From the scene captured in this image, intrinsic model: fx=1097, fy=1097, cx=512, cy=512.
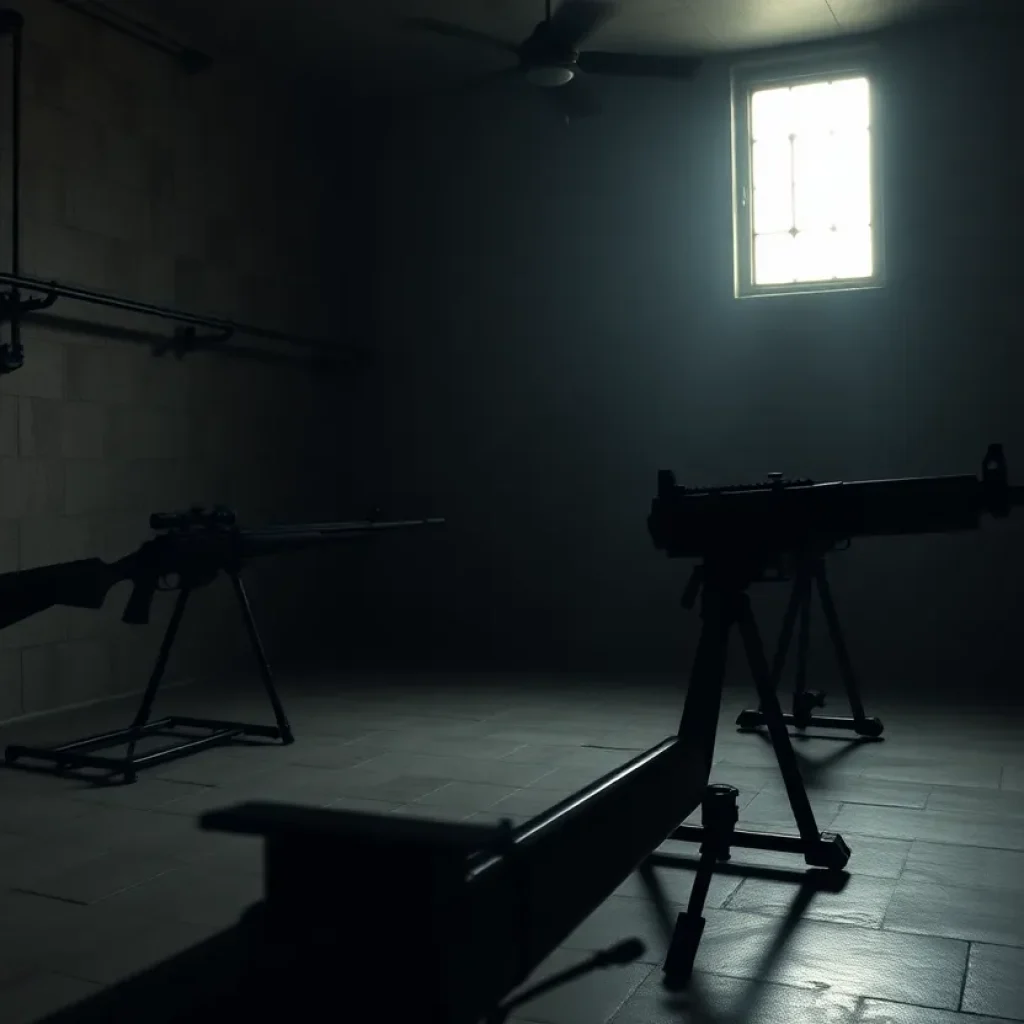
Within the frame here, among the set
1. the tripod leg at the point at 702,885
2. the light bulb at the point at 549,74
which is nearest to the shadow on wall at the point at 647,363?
the light bulb at the point at 549,74

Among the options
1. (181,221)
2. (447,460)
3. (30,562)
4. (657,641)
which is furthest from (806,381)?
(30,562)

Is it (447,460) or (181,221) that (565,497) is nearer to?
(447,460)

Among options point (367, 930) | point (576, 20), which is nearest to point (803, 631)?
point (576, 20)

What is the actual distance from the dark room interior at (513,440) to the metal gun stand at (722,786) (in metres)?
0.01

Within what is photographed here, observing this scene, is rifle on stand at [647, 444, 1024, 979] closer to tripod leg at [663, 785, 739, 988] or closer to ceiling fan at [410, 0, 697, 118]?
tripod leg at [663, 785, 739, 988]

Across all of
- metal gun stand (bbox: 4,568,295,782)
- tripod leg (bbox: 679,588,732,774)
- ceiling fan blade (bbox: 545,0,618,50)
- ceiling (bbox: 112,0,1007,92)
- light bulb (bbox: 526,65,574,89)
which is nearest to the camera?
tripod leg (bbox: 679,588,732,774)

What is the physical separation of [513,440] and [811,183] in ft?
7.27

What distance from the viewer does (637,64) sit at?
15.8 feet

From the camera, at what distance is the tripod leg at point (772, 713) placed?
8.27ft

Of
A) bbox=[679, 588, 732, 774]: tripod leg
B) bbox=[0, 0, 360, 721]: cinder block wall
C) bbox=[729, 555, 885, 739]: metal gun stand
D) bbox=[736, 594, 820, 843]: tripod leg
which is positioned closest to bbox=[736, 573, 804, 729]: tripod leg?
bbox=[729, 555, 885, 739]: metal gun stand

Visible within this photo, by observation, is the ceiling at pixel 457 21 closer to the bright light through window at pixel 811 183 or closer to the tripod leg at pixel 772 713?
the bright light through window at pixel 811 183

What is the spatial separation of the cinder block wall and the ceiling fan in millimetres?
1703

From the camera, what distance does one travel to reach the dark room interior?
284 cm

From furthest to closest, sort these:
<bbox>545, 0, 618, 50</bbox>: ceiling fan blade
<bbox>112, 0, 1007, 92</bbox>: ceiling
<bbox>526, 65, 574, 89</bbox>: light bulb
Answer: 1. <bbox>112, 0, 1007, 92</bbox>: ceiling
2. <bbox>526, 65, 574, 89</bbox>: light bulb
3. <bbox>545, 0, 618, 50</bbox>: ceiling fan blade
